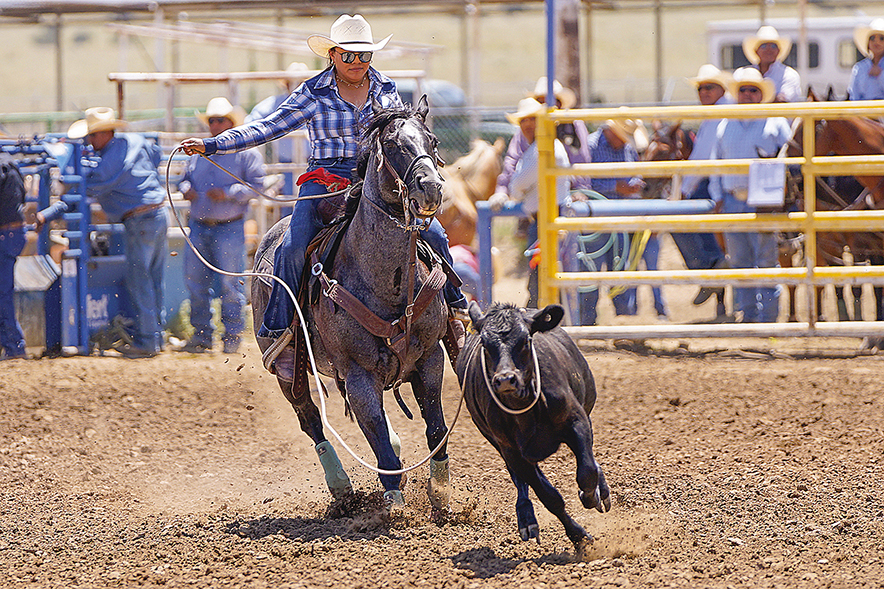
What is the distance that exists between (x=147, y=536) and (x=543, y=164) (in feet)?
15.0

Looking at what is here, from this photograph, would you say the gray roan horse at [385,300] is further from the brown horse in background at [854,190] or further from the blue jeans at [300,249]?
the brown horse in background at [854,190]

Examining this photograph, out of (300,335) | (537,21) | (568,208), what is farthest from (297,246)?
(537,21)

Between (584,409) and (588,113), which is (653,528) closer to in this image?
(584,409)

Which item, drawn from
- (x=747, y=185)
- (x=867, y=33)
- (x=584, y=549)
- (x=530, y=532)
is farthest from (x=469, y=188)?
(x=584, y=549)

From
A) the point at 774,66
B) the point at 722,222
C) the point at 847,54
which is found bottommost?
the point at 722,222

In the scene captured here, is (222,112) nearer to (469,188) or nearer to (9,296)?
(9,296)

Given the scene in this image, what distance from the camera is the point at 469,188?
1268 centimetres

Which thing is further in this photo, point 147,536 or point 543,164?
point 543,164

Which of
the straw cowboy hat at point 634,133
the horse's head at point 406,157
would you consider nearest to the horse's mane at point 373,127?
the horse's head at point 406,157

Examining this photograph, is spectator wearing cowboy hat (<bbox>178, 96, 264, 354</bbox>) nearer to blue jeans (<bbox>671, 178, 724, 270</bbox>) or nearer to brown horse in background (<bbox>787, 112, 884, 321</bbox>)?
blue jeans (<bbox>671, 178, 724, 270</bbox>)

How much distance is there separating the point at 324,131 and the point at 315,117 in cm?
8

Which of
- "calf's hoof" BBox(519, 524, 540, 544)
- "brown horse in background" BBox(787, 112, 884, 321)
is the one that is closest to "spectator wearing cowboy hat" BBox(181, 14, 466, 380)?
"calf's hoof" BBox(519, 524, 540, 544)

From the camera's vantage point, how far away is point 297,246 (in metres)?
5.30

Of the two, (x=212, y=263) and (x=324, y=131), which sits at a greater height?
(x=324, y=131)
